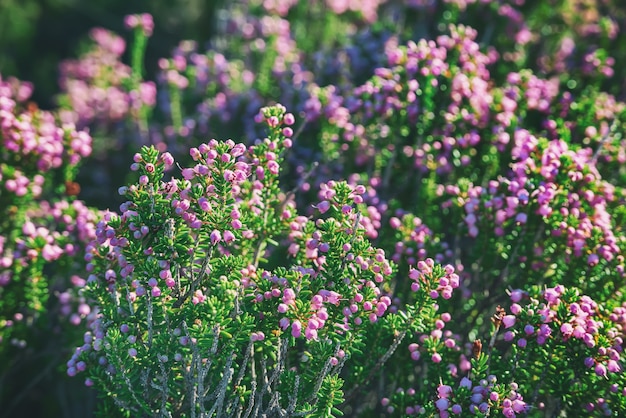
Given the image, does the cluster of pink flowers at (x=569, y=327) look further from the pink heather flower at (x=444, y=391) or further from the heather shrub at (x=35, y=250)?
the heather shrub at (x=35, y=250)

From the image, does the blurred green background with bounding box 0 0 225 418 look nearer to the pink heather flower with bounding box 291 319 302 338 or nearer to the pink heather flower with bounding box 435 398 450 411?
the pink heather flower with bounding box 291 319 302 338

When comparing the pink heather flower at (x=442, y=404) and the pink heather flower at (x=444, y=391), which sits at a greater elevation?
the pink heather flower at (x=444, y=391)

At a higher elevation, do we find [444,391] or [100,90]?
[444,391]

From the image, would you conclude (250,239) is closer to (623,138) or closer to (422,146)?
(422,146)

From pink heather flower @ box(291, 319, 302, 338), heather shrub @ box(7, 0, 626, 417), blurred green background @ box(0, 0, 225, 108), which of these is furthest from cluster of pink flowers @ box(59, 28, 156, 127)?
pink heather flower @ box(291, 319, 302, 338)

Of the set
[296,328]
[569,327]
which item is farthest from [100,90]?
[569,327]

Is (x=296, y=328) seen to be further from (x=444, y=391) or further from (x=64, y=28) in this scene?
(x=64, y=28)

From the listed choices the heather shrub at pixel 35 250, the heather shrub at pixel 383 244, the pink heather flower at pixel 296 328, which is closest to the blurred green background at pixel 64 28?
the heather shrub at pixel 383 244

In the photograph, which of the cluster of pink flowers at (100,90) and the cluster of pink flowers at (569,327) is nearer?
the cluster of pink flowers at (569,327)

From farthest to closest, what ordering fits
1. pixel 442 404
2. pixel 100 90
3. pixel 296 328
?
pixel 100 90 < pixel 442 404 < pixel 296 328

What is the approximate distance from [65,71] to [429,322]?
258 inches

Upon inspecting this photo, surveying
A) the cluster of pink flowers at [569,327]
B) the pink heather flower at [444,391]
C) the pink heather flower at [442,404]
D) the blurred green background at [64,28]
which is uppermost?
the cluster of pink flowers at [569,327]

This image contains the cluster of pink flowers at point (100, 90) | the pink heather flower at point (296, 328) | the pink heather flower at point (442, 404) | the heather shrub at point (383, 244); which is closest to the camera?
the pink heather flower at point (296, 328)

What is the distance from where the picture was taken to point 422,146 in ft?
16.7
